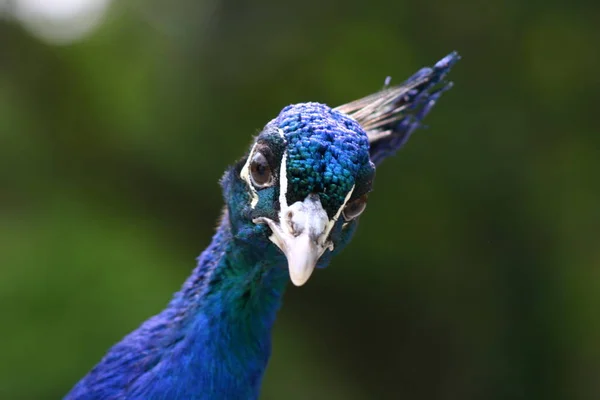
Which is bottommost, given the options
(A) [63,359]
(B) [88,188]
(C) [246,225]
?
(C) [246,225]

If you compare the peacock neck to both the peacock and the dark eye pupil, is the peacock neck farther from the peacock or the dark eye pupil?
the dark eye pupil

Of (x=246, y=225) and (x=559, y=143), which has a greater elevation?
(x=559, y=143)

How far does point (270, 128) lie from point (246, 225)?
6.9 inches

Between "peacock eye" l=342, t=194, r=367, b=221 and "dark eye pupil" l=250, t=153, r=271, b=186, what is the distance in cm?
13

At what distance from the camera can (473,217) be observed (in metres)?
3.23

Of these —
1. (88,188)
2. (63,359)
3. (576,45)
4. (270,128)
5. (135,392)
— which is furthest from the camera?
(88,188)

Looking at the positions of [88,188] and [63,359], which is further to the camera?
[88,188]

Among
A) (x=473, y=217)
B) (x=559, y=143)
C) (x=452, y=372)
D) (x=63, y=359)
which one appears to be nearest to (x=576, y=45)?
(x=559, y=143)

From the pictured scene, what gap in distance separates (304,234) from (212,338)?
0.40 meters

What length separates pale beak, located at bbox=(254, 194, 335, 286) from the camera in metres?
0.97

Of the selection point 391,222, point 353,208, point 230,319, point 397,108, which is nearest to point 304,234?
point 353,208

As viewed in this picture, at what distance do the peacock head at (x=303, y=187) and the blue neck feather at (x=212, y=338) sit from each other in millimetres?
100

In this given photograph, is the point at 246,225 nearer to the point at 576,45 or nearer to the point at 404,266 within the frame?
the point at 404,266

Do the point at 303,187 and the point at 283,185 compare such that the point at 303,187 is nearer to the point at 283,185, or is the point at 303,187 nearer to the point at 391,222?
the point at 283,185
